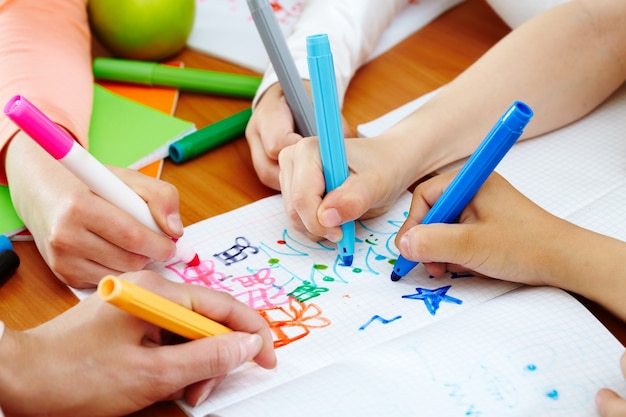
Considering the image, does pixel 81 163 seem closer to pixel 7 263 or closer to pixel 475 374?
pixel 7 263

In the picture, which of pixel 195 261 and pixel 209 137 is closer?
pixel 195 261

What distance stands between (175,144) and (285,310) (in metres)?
0.24

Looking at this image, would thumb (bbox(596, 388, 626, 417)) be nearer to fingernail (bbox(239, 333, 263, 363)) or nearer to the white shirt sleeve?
fingernail (bbox(239, 333, 263, 363))

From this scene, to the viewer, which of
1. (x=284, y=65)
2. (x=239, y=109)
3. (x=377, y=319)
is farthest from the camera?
(x=239, y=109)

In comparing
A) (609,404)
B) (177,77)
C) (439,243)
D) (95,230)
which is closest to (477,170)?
(439,243)

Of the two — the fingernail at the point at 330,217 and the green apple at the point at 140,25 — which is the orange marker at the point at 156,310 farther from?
the green apple at the point at 140,25

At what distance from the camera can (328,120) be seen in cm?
54

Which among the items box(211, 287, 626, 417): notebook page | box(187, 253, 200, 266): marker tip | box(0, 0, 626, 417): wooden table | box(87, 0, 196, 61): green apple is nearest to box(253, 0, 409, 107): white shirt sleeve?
box(0, 0, 626, 417): wooden table

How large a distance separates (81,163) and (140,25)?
0.34 m

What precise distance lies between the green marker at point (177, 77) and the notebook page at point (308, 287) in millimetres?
185

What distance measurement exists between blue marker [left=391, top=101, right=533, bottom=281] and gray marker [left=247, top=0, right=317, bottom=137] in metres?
0.17

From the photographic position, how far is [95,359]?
1.48 ft

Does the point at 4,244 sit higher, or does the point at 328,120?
the point at 328,120

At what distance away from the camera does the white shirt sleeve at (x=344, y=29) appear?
2.55 feet
